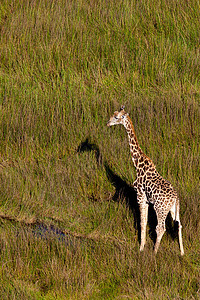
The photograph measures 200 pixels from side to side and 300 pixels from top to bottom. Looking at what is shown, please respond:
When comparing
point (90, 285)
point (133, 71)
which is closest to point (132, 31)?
point (133, 71)

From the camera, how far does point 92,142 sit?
855cm

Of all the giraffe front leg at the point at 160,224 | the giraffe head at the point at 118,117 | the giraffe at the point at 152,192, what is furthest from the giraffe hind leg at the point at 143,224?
the giraffe head at the point at 118,117

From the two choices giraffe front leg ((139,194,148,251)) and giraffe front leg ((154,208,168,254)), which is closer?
giraffe front leg ((154,208,168,254))

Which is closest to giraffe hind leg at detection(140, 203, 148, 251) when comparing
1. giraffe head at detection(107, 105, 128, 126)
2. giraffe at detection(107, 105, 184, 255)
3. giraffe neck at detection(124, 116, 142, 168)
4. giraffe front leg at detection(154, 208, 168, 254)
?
giraffe at detection(107, 105, 184, 255)

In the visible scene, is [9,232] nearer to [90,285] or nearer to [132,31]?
[90,285]

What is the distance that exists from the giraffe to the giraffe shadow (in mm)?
515

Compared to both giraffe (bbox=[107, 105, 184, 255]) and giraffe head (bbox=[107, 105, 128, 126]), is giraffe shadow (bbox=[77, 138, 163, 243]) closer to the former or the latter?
giraffe (bbox=[107, 105, 184, 255])

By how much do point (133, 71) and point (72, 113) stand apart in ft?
5.71

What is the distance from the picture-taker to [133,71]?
9844 mm

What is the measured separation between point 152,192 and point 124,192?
1592mm

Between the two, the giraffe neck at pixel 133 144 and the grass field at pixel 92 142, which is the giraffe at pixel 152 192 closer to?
the giraffe neck at pixel 133 144

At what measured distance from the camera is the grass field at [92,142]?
5691 millimetres

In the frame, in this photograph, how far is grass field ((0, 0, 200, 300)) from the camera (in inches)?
224

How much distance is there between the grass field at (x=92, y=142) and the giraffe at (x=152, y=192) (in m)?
0.31
